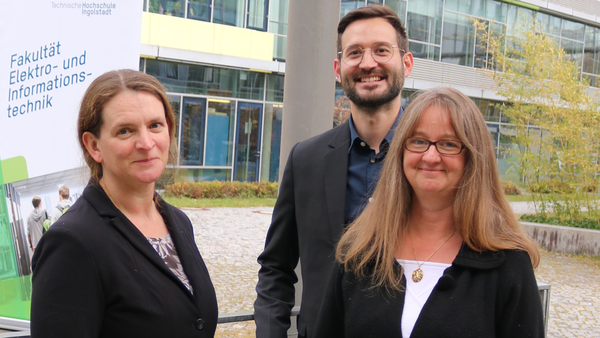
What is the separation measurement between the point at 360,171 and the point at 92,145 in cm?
114

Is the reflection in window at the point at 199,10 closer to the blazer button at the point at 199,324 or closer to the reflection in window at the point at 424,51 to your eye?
the reflection in window at the point at 424,51

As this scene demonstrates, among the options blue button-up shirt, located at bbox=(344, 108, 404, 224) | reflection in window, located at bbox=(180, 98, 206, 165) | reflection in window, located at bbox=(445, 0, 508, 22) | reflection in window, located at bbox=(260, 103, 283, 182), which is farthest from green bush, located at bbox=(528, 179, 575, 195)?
reflection in window, located at bbox=(445, 0, 508, 22)

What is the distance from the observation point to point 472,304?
6.06 ft

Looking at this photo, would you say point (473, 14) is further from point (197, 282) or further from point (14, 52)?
point (197, 282)

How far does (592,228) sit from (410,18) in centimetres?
1426

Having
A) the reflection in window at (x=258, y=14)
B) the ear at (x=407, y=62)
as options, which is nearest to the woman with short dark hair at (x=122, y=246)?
the ear at (x=407, y=62)

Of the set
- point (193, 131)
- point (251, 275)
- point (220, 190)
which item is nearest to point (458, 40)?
point (193, 131)

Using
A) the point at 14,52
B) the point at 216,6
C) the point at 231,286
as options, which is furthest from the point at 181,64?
the point at 14,52

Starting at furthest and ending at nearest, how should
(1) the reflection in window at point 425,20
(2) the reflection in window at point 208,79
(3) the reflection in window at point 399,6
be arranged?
1. (1) the reflection in window at point 425,20
2. (3) the reflection in window at point 399,6
3. (2) the reflection in window at point 208,79

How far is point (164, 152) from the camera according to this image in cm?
206

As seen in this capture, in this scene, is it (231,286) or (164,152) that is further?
(231,286)

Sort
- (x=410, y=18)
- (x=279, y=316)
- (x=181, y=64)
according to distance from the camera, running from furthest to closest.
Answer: (x=410, y=18) < (x=181, y=64) < (x=279, y=316)

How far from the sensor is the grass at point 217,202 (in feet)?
50.4

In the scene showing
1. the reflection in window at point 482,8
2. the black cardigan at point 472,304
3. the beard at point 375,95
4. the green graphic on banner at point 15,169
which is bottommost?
the black cardigan at point 472,304
